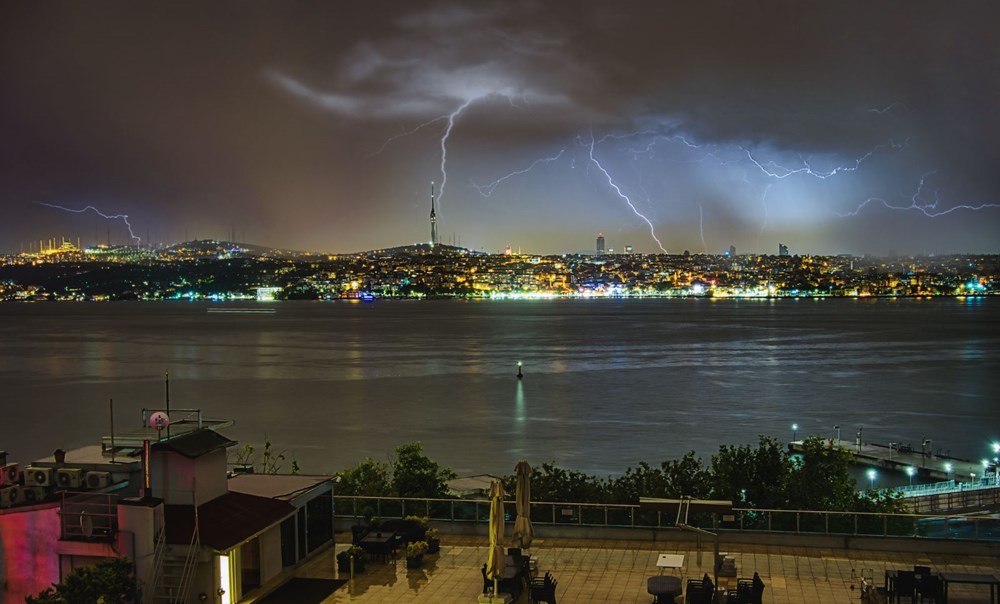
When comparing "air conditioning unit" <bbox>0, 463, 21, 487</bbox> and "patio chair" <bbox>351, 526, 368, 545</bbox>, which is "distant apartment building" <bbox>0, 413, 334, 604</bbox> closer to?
"air conditioning unit" <bbox>0, 463, 21, 487</bbox>

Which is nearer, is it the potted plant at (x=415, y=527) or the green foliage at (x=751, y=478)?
the potted plant at (x=415, y=527)

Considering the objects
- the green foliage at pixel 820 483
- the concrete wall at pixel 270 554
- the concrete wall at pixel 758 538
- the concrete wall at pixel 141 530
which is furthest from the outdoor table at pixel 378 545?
the green foliage at pixel 820 483

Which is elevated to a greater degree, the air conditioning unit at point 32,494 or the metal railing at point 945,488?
the air conditioning unit at point 32,494

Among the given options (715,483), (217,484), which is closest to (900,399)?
(715,483)

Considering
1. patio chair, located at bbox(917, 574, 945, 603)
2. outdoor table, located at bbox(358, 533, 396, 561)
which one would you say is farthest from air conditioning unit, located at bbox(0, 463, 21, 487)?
patio chair, located at bbox(917, 574, 945, 603)

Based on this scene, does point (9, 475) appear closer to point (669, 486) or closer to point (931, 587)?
point (931, 587)

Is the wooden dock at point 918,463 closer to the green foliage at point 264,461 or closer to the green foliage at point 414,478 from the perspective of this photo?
the green foliage at point 414,478
